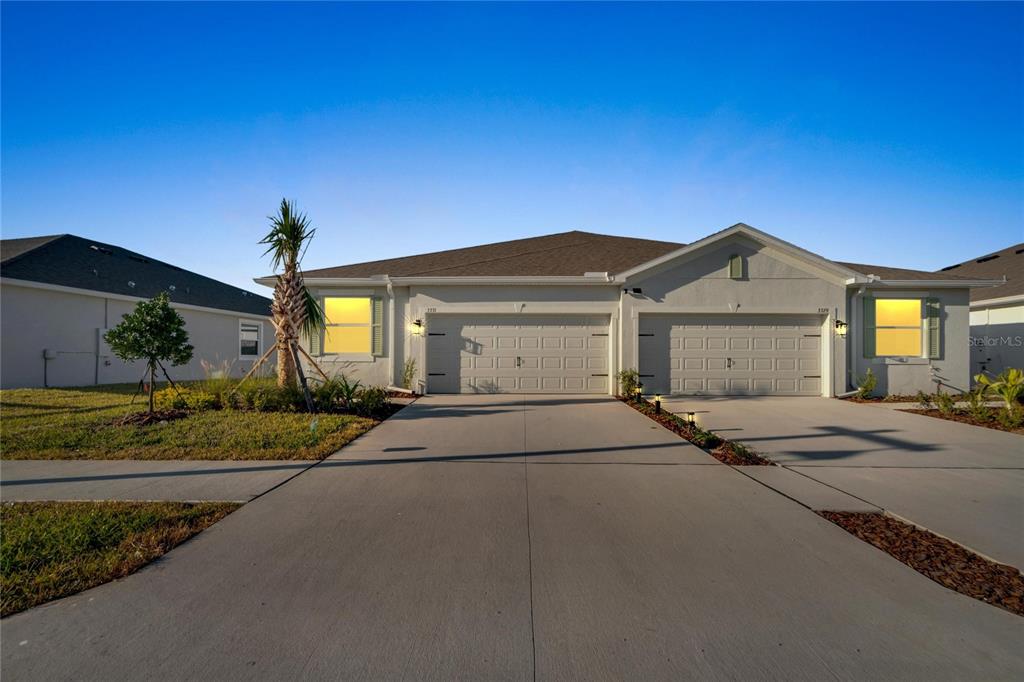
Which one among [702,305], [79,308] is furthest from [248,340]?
[702,305]

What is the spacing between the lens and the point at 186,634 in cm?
244

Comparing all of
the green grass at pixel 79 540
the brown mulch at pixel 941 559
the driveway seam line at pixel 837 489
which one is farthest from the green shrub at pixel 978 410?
the green grass at pixel 79 540

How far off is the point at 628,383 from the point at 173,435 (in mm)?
9466

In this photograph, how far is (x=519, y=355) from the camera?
1244 centimetres

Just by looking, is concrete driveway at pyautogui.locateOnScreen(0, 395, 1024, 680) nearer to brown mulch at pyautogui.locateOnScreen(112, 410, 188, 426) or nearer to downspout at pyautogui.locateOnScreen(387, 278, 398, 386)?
brown mulch at pyautogui.locateOnScreen(112, 410, 188, 426)

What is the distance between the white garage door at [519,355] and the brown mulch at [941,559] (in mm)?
8387

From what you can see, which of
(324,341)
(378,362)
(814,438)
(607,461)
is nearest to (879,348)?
(814,438)

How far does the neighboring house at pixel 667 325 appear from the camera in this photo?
12.1 m

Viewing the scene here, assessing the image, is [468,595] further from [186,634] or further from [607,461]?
[607,461]

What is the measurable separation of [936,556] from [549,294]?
32.0ft

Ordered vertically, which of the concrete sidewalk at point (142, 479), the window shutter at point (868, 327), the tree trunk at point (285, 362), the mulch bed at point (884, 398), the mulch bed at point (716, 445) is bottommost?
the concrete sidewalk at point (142, 479)

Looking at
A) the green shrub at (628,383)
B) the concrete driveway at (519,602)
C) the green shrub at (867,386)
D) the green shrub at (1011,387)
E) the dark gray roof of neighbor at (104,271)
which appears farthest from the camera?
the dark gray roof of neighbor at (104,271)

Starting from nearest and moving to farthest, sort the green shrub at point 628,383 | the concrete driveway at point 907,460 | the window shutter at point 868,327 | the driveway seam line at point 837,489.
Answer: the concrete driveway at point 907,460 → the driveway seam line at point 837,489 → the green shrub at point 628,383 → the window shutter at point 868,327

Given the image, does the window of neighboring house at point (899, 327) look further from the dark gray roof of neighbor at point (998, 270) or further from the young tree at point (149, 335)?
the young tree at point (149, 335)
